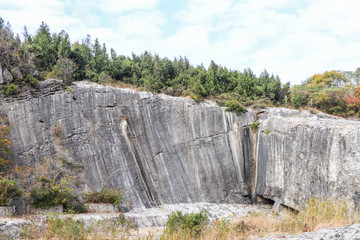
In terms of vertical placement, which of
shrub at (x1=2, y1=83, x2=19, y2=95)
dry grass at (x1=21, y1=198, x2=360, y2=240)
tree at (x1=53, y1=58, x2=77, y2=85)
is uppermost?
tree at (x1=53, y1=58, x2=77, y2=85)

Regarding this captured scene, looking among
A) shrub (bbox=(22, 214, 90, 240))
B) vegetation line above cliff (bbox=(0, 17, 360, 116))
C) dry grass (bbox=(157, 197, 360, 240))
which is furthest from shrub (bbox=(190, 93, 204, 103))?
shrub (bbox=(22, 214, 90, 240))

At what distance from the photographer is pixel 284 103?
82.7 feet

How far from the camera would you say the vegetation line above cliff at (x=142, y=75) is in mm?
15664

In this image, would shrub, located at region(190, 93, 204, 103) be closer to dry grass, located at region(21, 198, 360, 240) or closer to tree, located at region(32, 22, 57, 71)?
tree, located at region(32, 22, 57, 71)

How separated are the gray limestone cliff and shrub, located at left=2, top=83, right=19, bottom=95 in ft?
1.24

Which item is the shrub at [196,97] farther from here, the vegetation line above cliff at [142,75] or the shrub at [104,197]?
the shrub at [104,197]

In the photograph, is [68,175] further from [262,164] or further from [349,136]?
[349,136]

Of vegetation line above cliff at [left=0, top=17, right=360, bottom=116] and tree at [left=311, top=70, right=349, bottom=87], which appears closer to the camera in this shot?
vegetation line above cliff at [left=0, top=17, right=360, bottom=116]

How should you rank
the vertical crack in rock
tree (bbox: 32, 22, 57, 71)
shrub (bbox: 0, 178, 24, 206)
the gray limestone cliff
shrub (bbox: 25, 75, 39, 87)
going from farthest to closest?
1. tree (bbox: 32, 22, 57, 71)
2. the vertical crack in rock
3. shrub (bbox: 25, 75, 39, 87)
4. the gray limestone cliff
5. shrub (bbox: 0, 178, 24, 206)

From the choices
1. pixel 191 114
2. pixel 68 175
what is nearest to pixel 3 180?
pixel 68 175

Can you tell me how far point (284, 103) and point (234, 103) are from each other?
7.53 metres

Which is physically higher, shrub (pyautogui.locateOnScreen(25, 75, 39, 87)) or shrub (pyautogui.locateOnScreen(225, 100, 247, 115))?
shrub (pyautogui.locateOnScreen(25, 75, 39, 87))

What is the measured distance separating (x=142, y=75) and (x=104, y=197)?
38.0ft

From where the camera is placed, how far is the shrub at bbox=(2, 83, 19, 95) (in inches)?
567
